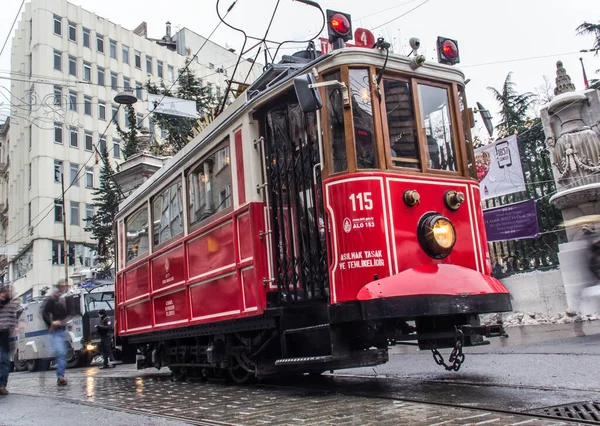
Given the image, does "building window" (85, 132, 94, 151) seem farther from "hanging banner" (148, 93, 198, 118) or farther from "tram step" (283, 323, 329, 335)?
"tram step" (283, 323, 329, 335)

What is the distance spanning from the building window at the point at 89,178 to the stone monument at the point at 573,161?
33852mm

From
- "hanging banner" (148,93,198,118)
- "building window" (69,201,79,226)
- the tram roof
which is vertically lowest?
the tram roof

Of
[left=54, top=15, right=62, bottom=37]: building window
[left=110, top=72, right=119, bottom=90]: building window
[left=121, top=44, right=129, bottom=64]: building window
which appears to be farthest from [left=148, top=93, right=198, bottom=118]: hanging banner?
[left=121, top=44, right=129, bottom=64]: building window

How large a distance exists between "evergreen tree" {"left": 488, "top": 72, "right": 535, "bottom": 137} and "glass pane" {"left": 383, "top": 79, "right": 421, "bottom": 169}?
19.9 meters

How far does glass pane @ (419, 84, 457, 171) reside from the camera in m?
6.35

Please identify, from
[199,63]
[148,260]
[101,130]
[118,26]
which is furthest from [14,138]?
[148,260]

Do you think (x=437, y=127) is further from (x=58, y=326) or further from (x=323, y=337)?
(x=58, y=326)

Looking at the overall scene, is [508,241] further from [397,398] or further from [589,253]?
[397,398]

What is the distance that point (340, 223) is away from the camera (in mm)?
5777

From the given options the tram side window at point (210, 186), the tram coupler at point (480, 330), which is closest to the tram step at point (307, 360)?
the tram coupler at point (480, 330)

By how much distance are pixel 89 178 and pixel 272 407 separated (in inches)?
1476

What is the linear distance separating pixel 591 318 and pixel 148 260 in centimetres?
809

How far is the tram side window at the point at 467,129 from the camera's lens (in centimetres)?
660

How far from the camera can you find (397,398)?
5.54 metres
